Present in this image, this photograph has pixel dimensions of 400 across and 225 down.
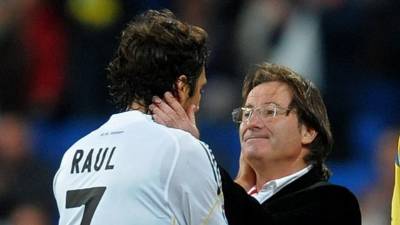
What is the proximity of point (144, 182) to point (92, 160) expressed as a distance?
0.22m

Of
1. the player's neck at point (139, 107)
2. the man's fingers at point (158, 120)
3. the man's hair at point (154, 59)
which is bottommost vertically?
the man's fingers at point (158, 120)

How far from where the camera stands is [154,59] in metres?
3.63

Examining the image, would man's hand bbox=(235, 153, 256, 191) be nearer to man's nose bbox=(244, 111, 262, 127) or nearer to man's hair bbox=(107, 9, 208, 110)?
man's nose bbox=(244, 111, 262, 127)

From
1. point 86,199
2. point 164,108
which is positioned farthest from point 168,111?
point 86,199

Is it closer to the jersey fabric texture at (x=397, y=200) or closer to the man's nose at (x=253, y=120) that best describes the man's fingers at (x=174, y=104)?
the man's nose at (x=253, y=120)

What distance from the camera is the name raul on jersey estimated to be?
3578 millimetres

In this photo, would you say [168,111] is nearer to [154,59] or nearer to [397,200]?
[154,59]

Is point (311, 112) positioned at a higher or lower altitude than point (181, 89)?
lower

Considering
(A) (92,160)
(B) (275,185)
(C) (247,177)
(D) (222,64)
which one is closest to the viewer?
(A) (92,160)

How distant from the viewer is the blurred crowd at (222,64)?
7.41m

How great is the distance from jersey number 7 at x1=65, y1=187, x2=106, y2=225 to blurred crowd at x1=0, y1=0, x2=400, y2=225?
11.7 feet

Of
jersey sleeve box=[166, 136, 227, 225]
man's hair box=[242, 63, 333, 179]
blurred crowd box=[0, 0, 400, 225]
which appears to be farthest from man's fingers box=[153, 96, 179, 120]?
blurred crowd box=[0, 0, 400, 225]

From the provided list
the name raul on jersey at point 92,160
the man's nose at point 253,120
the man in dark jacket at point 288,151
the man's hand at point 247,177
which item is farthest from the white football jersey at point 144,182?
the man's hand at point 247,177

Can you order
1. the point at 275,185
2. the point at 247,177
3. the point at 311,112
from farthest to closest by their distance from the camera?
the point at 247,177 < the point at 311,112 < the point at 275,185
